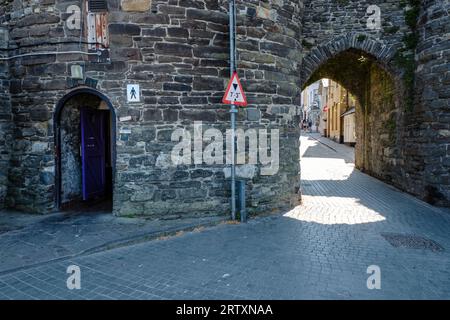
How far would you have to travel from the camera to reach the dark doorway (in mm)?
6742

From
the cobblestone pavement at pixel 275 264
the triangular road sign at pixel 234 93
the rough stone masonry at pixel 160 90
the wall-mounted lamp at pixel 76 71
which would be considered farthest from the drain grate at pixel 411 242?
the wall-mounted lamp at pixel 76 71

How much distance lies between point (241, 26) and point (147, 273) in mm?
5054

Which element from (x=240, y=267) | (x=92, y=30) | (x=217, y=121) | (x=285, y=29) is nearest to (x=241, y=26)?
(x=285, y=29)

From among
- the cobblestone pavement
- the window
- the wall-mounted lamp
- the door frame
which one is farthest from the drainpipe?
the wall-mounted lamp

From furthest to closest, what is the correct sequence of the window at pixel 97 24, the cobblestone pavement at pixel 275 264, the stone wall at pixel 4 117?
the stone wall at pixel 4 117 < the window at pixel 97 24 < the cobblestone pavement at pixel 275 264

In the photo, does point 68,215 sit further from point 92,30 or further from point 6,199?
point 92,30

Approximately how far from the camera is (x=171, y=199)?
6.29 metres

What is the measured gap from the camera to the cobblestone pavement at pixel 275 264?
3510 millimetres

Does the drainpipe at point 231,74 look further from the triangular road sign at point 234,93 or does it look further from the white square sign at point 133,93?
the white square sign at point 133,93

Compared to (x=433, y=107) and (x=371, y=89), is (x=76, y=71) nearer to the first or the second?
(x=433, y=107)

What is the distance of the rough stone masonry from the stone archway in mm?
1576

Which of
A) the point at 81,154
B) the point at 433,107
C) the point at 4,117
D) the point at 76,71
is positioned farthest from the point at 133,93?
the point at 433,107

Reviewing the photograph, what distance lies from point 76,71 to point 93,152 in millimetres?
2066
